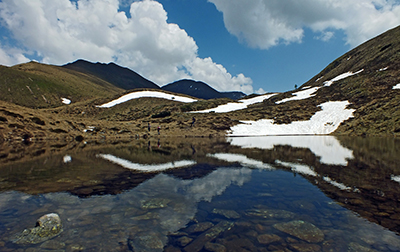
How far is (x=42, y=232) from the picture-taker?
4570 millimetres

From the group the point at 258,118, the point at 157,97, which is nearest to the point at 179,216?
the point at 258,118

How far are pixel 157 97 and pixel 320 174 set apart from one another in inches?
2249

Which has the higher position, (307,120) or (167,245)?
(307,120)

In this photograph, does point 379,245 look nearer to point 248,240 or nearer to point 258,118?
point 248,240

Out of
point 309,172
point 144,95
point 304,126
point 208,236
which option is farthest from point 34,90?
point 208,236

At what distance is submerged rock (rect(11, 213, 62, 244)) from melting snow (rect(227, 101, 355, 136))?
122ft

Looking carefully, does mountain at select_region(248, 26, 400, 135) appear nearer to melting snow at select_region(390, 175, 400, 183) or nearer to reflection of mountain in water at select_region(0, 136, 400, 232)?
reflection of mountain in water at select_region(0, 136, 400, 232)

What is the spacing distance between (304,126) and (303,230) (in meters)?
44.2

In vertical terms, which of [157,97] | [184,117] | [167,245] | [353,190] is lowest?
[167,245]

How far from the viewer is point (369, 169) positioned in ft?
33.8

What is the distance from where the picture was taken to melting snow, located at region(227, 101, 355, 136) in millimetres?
41656

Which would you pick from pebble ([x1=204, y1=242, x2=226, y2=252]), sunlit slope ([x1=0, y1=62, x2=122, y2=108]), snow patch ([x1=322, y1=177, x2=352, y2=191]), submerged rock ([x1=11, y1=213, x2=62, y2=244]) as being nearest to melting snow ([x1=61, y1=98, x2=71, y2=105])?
sunlit slope ([x1=0, y1=62, x2=122, y2=108])

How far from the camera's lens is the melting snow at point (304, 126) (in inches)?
1640

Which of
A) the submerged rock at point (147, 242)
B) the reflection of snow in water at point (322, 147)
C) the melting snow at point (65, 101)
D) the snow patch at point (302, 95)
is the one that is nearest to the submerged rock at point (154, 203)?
the submerged rock at point (147, 242)
